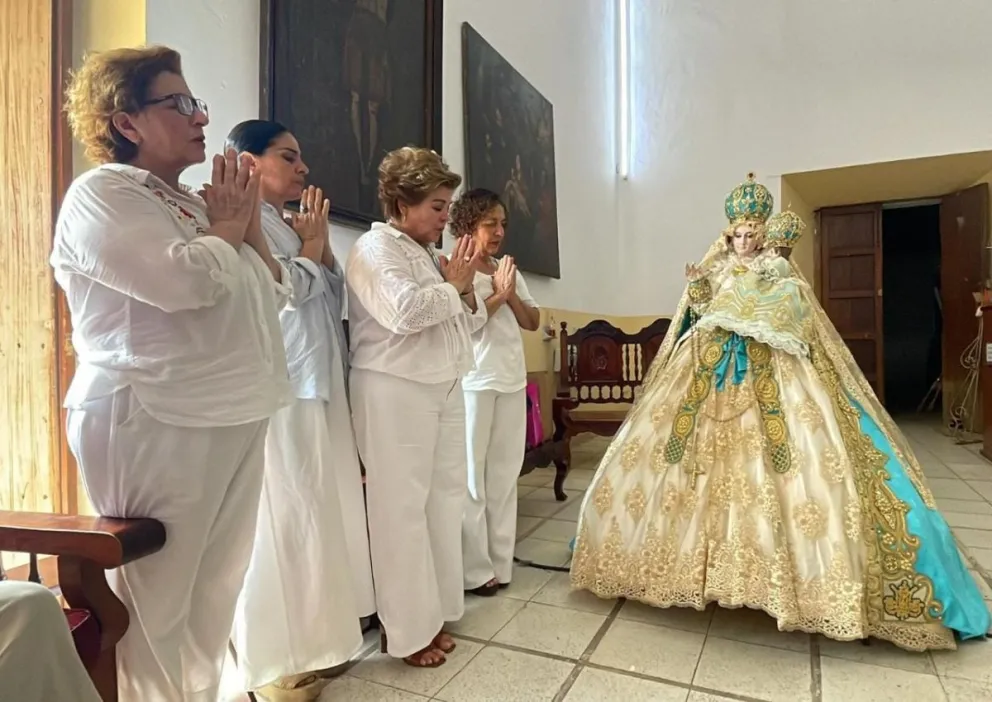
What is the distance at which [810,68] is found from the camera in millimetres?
5336

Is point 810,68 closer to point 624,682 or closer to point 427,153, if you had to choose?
point 427,153

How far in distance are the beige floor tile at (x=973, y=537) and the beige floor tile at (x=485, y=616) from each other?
75.2 inches

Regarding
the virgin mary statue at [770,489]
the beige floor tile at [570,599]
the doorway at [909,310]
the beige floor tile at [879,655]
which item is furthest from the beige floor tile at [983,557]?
the doorway at [909,310]

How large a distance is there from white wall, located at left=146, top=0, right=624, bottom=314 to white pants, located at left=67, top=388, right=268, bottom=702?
104 cm

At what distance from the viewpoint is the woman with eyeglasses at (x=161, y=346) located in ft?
3.40

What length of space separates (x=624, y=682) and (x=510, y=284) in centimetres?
124

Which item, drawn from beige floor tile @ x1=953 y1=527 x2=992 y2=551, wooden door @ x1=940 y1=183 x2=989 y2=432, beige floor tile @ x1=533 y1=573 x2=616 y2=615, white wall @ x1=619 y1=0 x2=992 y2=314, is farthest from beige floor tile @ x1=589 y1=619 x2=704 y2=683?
wooden door @ x1=940 y1=183 x2=989 y2=432

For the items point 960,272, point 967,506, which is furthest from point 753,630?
point 960,272

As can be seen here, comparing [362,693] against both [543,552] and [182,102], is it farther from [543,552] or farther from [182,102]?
[182,102]

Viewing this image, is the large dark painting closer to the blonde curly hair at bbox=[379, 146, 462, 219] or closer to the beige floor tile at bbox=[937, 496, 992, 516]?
the blonde curly hair at bbox=[379, 146, 462, 219]

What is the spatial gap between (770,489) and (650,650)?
567mm

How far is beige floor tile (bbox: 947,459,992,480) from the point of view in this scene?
12.7ft

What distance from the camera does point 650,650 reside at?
5.84 feet

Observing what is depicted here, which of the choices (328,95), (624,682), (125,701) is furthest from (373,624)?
(328,95)
